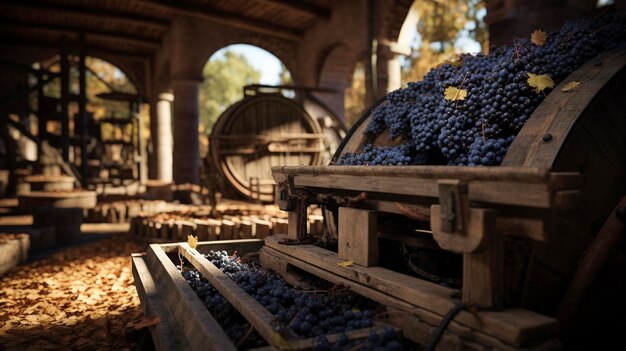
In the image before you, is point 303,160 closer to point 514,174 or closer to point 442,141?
point 442,141

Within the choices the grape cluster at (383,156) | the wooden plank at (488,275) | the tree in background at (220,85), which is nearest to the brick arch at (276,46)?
the grape cluster at (383,156)

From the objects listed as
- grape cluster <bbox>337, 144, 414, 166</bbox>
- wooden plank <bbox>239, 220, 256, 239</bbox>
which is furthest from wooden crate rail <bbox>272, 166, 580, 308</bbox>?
wooden plank <bbox>239, 220, 256, 239</bbox>

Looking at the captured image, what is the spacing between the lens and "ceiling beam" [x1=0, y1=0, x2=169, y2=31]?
10.8 m

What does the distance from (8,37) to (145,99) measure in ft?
16.3

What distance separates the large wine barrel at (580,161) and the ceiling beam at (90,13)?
1254 centimetres

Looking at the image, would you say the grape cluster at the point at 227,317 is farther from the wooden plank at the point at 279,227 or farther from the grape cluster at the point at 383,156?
the wooden plank at the point at 279,227

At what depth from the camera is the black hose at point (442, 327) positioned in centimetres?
153

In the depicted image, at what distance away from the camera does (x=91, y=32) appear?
13.4m

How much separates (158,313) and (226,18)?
10.8m

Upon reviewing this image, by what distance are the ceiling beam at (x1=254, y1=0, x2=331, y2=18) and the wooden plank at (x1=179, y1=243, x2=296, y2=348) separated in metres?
9.41

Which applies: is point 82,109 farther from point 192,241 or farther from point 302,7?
point 192,241

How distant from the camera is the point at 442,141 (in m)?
2.53

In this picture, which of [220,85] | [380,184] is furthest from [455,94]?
[220,85]

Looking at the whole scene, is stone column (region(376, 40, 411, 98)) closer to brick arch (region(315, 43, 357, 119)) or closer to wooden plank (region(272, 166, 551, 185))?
brick arch (region(315, 43, 357, 119))
